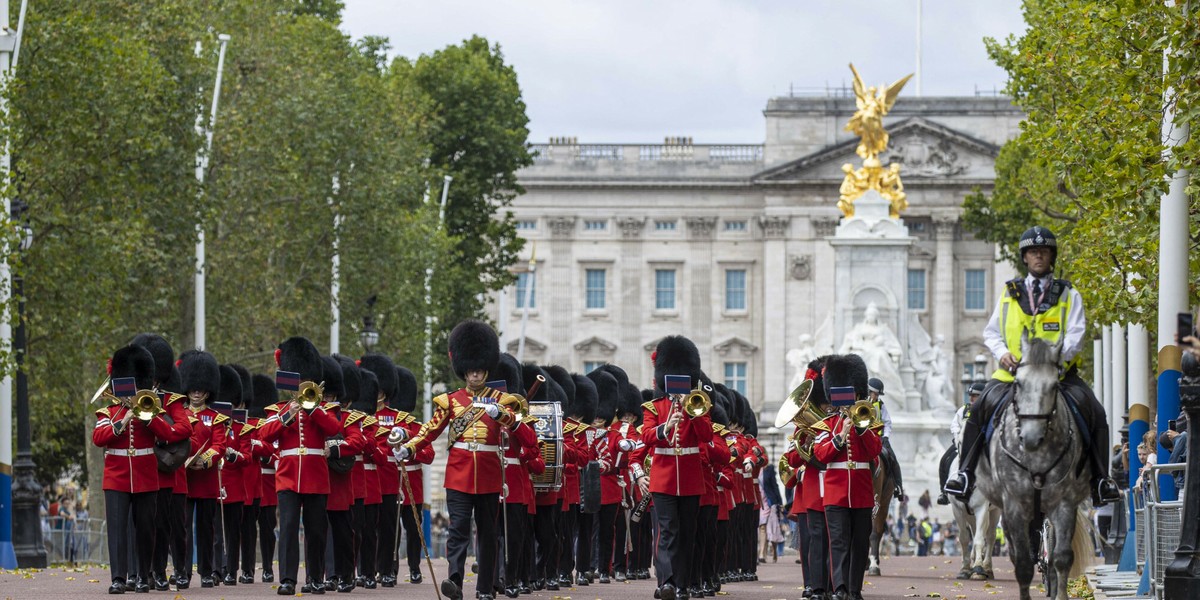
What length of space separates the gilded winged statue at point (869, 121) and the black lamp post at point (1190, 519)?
43454 mm

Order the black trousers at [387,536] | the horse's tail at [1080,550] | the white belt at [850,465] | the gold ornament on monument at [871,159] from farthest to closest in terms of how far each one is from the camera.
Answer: the gold ornament on monument at [871,159]
the black trousers at [387,536]
the horse's tail at [1080,550]
the white belt at [850,465]

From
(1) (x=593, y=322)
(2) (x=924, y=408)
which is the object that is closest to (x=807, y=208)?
(1) (x=593, y=322)

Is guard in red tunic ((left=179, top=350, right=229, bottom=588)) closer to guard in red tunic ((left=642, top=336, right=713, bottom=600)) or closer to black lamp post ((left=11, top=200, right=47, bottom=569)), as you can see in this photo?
guard in red tunic ((left=642, top=336, right=713, bottom=600))

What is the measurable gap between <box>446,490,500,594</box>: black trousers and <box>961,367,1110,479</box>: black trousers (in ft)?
13.0

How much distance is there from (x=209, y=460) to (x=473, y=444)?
391 centimetres

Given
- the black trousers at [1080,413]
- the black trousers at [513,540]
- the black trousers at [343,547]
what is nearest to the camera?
the black trousers at [1080,413]

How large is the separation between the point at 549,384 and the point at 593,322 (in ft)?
257

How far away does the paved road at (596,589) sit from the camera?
21.0 meters

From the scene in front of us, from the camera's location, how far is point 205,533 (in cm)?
2259

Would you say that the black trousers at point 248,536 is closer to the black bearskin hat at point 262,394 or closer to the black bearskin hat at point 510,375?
the black bearskin hat at point 262,394

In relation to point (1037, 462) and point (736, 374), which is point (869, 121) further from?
point (1037, 462)

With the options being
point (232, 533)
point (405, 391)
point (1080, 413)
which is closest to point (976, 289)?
point (405, 391)

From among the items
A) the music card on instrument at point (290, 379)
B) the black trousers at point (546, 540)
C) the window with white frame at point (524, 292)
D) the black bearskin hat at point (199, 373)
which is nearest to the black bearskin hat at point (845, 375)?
the black trousers at point (546, 540)

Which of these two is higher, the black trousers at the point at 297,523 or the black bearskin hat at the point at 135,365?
the black bearskin hat at the point at 135,365
